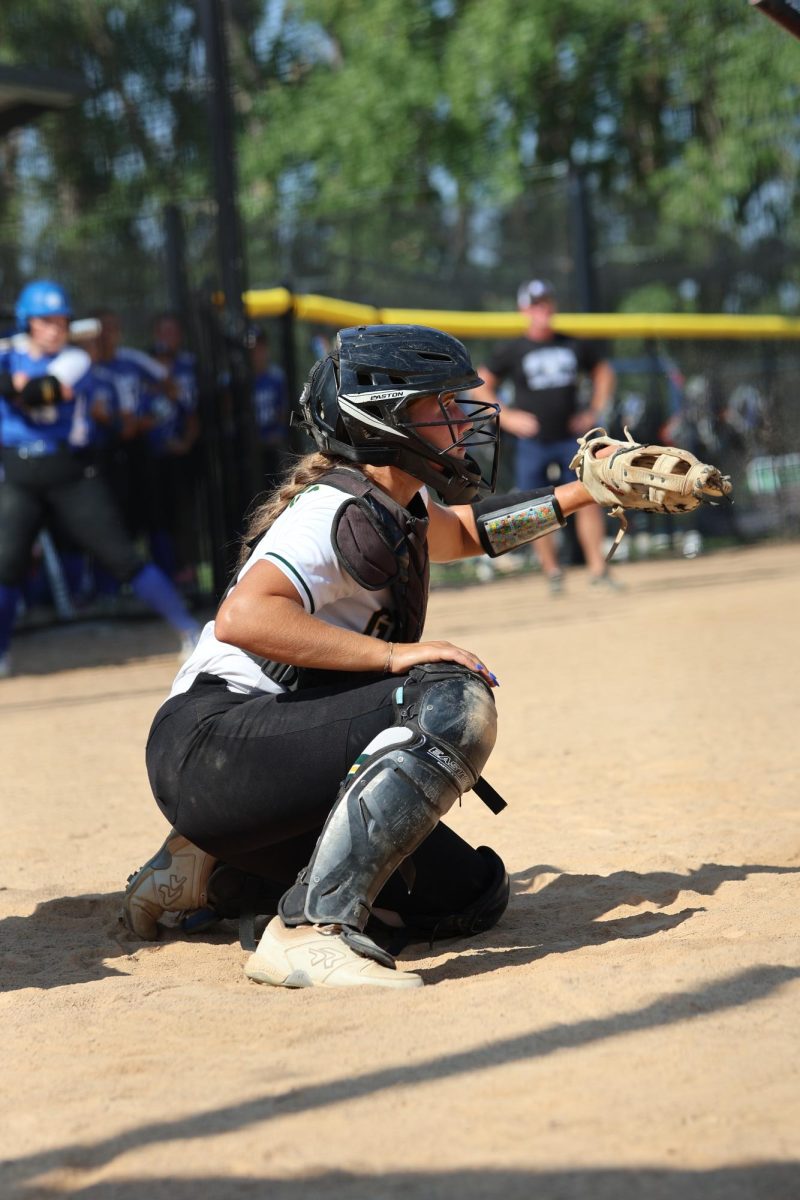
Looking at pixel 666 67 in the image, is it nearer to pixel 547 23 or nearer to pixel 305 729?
pixel 547 23

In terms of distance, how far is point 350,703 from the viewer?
3.38 meters

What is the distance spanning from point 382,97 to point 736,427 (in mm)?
14825

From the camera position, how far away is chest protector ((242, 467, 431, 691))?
331 cm

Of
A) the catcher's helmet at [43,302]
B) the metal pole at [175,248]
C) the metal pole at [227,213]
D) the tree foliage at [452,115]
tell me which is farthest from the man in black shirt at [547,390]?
the tree foliage at [452,115]

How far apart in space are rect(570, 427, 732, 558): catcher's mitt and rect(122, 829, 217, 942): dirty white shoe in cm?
133

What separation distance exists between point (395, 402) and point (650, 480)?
1.98 feet

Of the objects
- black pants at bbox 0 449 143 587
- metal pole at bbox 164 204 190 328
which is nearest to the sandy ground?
black pants at bbox 0 449 143 587

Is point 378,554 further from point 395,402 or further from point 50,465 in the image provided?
point 50,465

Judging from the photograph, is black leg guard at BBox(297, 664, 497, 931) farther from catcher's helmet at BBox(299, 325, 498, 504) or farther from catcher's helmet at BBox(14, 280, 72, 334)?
catcher's helmet at BBox(14, 280, 72, 334)

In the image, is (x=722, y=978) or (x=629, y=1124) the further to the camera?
(x=722, y=978)

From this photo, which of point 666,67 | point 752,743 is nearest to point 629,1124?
point 752,743

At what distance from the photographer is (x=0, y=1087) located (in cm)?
276

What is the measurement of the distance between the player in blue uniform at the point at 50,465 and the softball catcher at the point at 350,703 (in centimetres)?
485

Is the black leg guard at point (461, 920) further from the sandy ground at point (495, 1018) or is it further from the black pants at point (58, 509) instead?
the black pants at point (58, 509)
